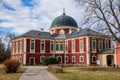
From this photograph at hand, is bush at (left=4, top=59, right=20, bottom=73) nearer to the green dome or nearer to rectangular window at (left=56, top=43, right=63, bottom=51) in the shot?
rectangular window at (left=56, top=43, right=63, bottom=51)

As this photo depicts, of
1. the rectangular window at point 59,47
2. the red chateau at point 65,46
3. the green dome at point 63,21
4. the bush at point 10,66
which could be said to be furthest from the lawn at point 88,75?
the green dome at point 63,21

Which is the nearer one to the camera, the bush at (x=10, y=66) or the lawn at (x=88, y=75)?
the lawn at (x=88, y=75)

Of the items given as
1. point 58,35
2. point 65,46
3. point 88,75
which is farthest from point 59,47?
point 88,75

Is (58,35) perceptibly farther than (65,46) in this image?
Yes

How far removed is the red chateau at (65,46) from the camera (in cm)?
5528

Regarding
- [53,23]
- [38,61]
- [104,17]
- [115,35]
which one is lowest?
[38,61]

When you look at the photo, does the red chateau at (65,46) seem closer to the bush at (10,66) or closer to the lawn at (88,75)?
the lawn at (88,75)

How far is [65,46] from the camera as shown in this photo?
61.8 m

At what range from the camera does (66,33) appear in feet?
214

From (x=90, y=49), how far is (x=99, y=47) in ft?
10.3

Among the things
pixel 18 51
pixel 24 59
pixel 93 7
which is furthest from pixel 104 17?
pixel 18 51

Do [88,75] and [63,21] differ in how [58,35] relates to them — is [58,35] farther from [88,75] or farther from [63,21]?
[88,75]

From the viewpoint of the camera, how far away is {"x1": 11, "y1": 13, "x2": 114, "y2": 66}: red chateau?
55.3m

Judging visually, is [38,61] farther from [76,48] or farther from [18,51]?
[76,48]
